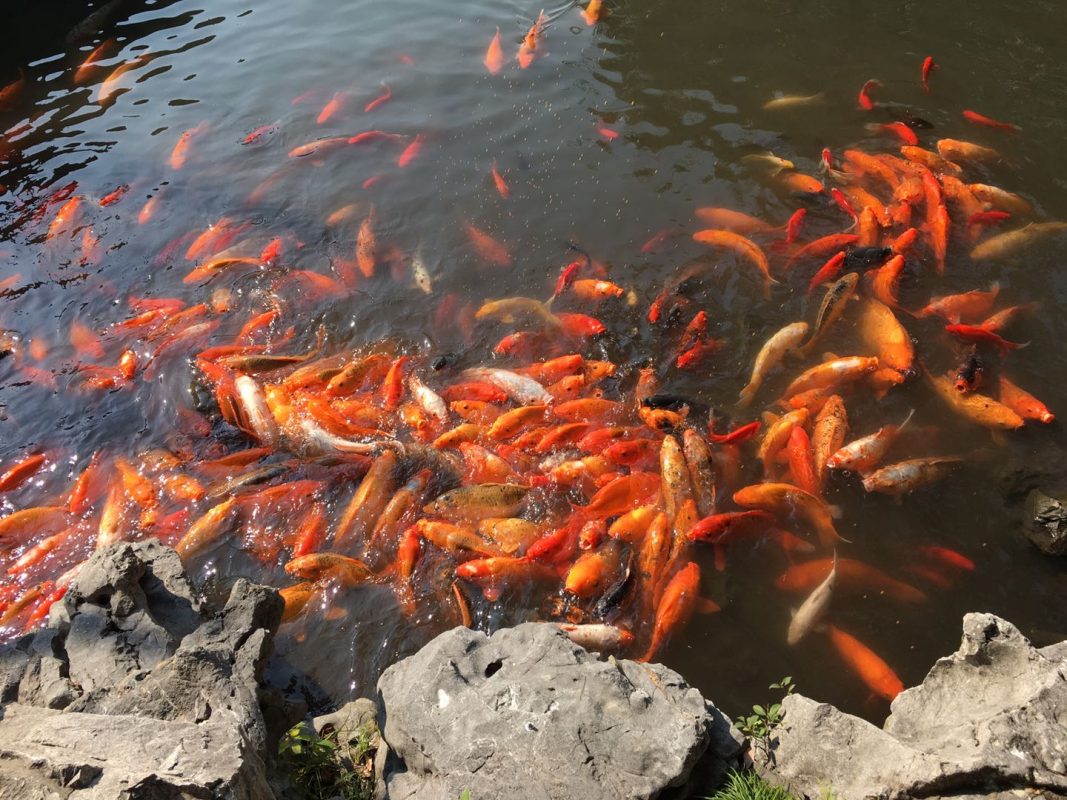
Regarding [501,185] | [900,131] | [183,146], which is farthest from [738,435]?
[183,146]

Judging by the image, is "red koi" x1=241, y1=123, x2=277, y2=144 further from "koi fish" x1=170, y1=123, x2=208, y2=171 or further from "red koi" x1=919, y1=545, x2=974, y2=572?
"red koi" x1=919, y1=545, x2=974, y2=572

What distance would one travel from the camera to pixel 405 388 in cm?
681

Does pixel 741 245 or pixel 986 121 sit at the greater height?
pixel 986 121

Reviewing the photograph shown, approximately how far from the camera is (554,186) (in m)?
9.02

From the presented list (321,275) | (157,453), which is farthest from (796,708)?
(321,275)

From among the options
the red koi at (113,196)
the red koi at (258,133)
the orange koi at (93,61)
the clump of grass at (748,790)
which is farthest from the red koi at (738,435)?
the orange koi at (93,61)

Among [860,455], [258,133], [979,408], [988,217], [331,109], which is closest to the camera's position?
[860,455]

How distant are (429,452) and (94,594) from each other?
277 cm

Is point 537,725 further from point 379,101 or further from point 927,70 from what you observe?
point 927,70

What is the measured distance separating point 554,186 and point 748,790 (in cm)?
730

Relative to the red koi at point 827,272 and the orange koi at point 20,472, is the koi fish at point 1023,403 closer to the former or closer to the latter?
the red koi at point 827,272

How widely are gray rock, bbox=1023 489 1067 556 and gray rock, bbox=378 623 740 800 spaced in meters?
3.03

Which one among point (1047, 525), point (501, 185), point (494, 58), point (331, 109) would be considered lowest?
point (1047, 525)

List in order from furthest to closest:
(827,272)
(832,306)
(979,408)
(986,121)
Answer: (986,121) < (827,272) < (832,306) < (979,408)
